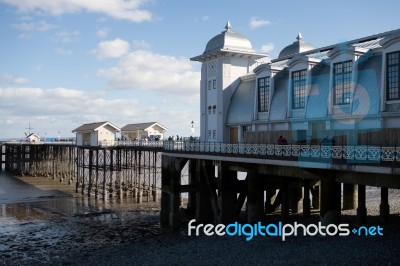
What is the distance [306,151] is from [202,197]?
33.6 feet

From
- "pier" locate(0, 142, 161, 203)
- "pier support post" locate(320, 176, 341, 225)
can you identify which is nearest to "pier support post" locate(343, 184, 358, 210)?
"pier support post" locate(320, 176, 341, 225)

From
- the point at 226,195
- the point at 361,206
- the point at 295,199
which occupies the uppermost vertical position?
the point at 226,195

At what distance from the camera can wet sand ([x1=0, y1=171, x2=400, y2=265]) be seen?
1645cm

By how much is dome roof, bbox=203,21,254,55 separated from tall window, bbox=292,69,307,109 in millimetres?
6849

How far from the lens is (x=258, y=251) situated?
17.5m

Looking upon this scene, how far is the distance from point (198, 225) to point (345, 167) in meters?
12.3

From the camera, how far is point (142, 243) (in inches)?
881

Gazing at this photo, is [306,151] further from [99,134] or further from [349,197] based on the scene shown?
[99,134]

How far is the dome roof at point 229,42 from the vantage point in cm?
2959

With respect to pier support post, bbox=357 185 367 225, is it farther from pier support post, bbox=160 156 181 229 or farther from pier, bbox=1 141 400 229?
pier support post, bbox=160 156 181 229

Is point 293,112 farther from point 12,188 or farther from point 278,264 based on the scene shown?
point 12,188

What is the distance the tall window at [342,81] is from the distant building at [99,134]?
2580 cm

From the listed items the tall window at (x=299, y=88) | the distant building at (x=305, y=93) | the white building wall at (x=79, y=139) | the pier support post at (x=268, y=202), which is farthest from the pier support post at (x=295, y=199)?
the white building wall at (x=79, y=139)

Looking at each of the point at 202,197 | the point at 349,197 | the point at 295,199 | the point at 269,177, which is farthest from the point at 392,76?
the point at 202,197
